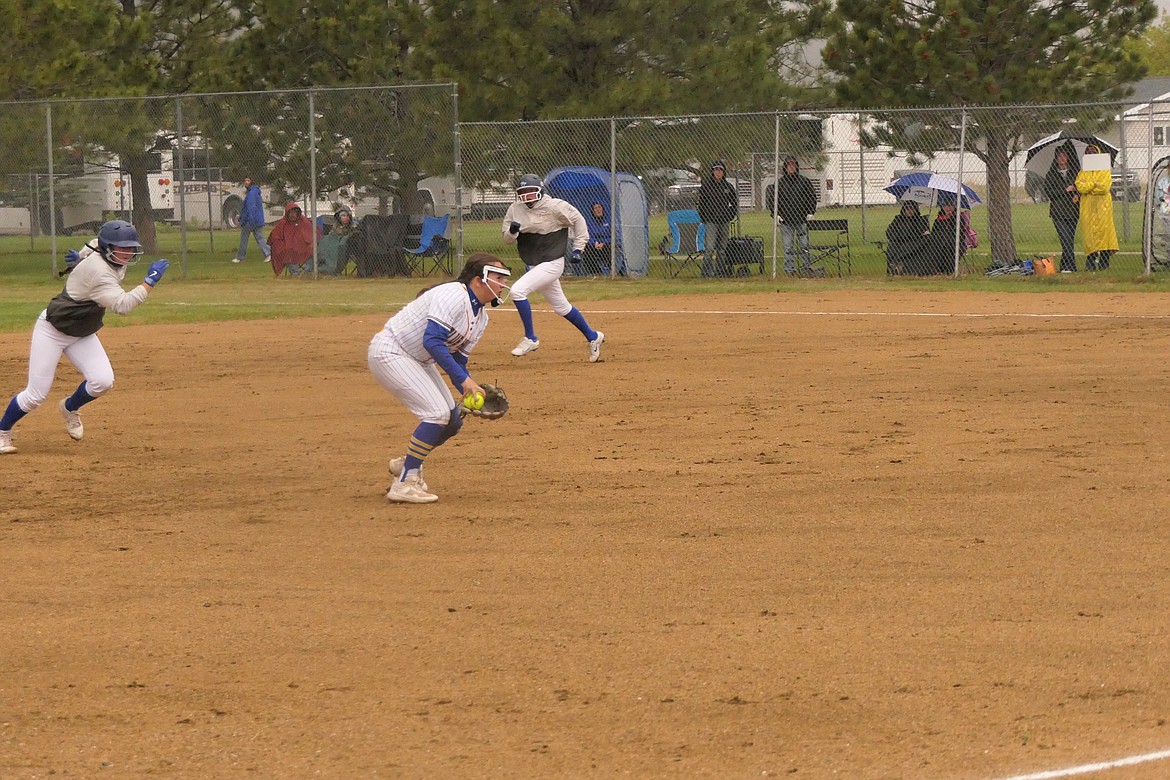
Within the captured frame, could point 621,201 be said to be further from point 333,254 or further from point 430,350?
point 430,350

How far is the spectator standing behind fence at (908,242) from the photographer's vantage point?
2466 cm

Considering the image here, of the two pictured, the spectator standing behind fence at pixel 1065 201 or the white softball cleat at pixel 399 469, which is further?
the spectator standing behind fence at pixel 1065 201

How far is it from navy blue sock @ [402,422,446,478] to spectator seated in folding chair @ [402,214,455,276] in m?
18.4

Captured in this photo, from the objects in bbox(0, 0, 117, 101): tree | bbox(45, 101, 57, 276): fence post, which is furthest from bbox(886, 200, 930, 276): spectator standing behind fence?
bbox(0, 0, 117, 101): tree

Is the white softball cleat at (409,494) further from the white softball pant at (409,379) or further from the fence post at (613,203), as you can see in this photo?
the fence post at (613,203)

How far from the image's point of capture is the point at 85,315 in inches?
436

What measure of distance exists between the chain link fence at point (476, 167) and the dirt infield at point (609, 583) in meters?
12.2

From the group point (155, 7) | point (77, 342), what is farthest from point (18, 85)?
point (77, 342)

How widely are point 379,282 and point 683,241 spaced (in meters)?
5.30

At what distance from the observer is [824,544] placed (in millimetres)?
7914

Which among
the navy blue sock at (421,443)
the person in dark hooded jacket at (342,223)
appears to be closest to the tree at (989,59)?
the person in dark hooded jacket at (342,223)

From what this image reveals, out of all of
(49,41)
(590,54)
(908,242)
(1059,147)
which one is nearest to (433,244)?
(590,54)

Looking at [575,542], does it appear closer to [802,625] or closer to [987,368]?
[802,625]

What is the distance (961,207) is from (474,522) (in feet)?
56.4
